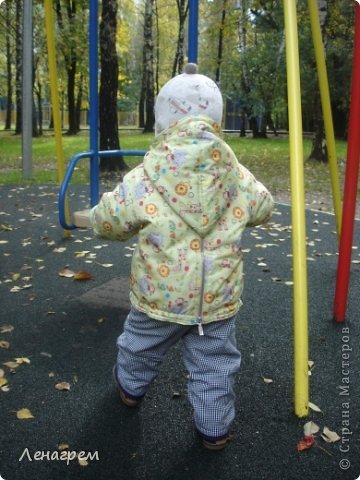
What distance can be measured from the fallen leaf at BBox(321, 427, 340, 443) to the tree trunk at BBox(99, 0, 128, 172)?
7.45m

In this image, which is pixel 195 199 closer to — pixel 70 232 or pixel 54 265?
pixel 54 265

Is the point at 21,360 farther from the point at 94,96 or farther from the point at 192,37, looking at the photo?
the point at 94,96

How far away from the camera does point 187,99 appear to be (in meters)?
1.73

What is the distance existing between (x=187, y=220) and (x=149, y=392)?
892mm

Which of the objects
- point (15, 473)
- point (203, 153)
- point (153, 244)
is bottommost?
point (15, 473)

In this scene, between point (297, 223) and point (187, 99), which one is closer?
point (187, 99)

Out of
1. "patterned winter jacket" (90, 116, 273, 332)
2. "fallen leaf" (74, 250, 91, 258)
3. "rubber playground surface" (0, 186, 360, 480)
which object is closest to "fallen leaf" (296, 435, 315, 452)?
"rubber playground surface" (0, 186, 360, 480)

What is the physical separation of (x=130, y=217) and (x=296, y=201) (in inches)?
25.9

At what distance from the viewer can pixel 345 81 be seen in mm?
16844

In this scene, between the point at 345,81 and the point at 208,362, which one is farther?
the point at 345,81

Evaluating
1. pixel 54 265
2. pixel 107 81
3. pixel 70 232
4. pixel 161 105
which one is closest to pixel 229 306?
pixel 161 105

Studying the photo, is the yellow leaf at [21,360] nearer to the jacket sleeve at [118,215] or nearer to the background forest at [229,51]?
the jacket sleeve at [118,215]

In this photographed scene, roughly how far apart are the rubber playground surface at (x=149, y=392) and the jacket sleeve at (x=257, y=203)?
0.81 metres

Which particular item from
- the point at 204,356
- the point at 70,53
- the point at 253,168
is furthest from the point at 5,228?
the point at 70,53
